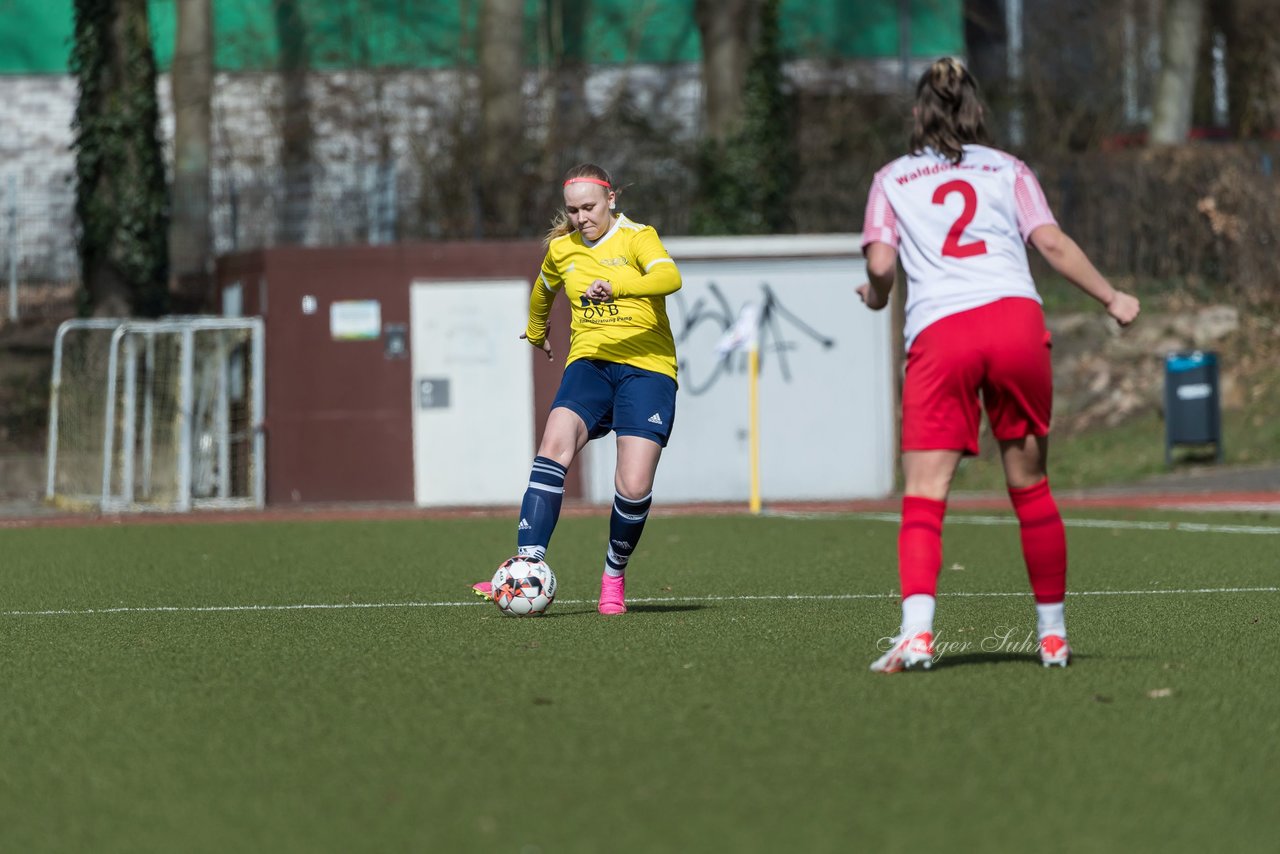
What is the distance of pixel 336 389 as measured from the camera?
69.8 feet

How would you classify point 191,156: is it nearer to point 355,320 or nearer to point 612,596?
point 355,320

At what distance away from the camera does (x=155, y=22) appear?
1266 inches

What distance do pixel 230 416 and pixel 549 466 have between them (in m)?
13.7

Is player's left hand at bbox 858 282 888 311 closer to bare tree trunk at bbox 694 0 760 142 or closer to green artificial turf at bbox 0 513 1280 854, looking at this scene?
green artificial turf at bbox 0 513 1280 854

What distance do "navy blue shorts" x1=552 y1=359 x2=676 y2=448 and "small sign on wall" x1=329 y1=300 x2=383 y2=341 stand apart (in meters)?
13.0

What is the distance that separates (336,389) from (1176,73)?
1284 cm

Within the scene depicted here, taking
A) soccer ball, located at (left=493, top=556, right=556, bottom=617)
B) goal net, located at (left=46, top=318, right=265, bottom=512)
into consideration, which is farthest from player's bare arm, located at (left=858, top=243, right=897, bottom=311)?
goal net, located at (left=46, top=318, right=265, bottom=512)

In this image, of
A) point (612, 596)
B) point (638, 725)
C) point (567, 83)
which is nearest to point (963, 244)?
point (638, 725)

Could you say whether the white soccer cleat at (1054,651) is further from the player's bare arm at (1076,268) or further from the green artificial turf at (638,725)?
the player's bare arm at (1076,268)

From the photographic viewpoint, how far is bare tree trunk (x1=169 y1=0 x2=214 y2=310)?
2642 cm

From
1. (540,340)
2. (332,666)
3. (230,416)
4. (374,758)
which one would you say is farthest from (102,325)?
(374,758)

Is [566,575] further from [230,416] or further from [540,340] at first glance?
[230,416]

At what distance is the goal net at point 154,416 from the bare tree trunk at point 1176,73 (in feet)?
42.5

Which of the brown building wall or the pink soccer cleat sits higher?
the brown building wall
